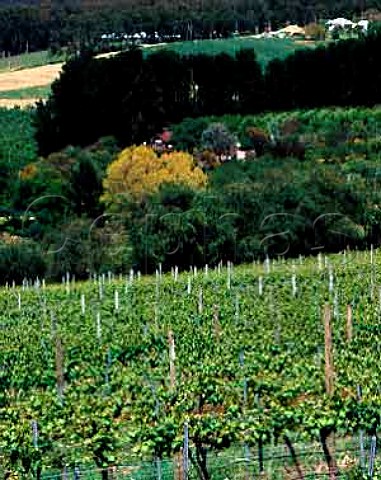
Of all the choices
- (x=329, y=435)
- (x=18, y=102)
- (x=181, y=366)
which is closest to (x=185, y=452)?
(x=329, y=435)

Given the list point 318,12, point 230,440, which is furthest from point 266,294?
point 318,12

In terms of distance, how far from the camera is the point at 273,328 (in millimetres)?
23375

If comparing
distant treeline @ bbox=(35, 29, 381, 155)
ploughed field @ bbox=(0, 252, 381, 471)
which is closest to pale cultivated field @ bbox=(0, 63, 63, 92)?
distant treeline @ bbox=(35, 29, 381, 155)

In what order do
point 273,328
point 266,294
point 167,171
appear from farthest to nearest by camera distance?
point 167,171 → point 266,294 → point 273,328

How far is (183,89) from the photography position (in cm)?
8031

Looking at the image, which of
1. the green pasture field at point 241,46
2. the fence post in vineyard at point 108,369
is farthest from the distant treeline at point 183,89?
the fence post in vineyard at point 108,369

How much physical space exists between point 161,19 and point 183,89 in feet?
161

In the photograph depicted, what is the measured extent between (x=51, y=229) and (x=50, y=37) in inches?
3347

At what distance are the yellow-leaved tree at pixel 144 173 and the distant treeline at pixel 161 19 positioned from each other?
69.3 meters

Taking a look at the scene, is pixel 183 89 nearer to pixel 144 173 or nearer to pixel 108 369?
pixel 144 173

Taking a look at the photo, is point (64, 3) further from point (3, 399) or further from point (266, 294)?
point (3, 399)

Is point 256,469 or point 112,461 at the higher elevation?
point 112,461

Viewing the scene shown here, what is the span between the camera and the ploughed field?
542 inches

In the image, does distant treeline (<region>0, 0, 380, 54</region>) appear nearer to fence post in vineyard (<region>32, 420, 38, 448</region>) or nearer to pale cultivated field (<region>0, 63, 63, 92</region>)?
pale cultivated field (<region>0, 63, 63, 92</region>)
